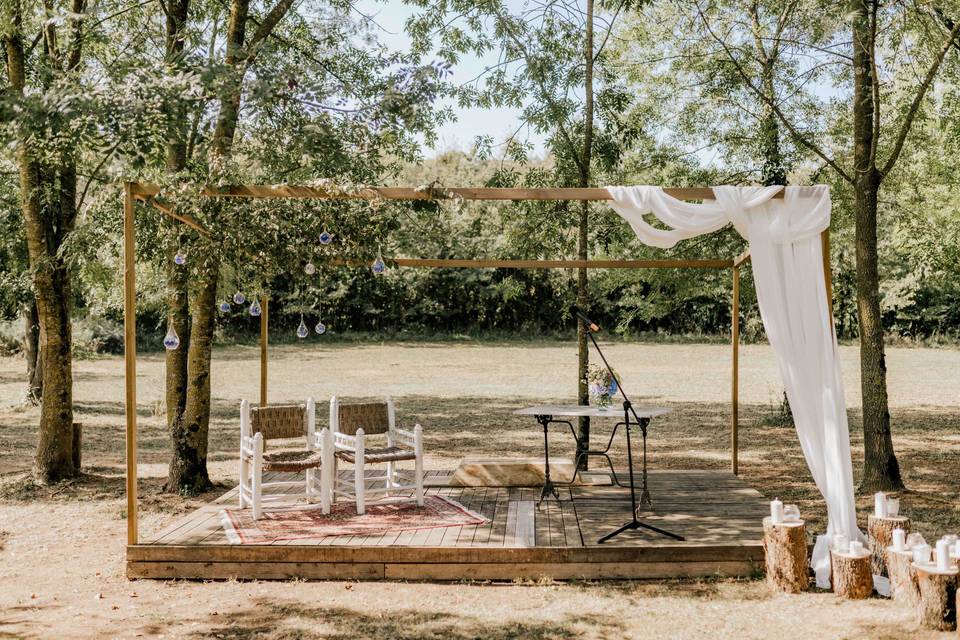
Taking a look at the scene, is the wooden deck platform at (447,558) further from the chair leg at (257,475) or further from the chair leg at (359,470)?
the chair leg at (359,470)

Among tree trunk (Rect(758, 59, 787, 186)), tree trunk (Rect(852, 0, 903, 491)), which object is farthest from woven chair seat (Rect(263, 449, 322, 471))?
tree trunk (Rect(758, 59, 787, 186))

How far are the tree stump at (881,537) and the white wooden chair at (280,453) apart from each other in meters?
3.51

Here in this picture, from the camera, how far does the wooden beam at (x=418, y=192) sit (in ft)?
16.9

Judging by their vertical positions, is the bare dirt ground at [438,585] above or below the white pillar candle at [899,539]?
below

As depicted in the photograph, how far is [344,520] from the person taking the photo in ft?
19.6

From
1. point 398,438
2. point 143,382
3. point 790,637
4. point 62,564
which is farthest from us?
point 143,382

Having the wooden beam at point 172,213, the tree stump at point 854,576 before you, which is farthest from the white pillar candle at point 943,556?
the wooden beam at point 172,213

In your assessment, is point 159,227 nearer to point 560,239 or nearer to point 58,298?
point 58,298

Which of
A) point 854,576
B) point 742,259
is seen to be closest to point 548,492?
point 854,576

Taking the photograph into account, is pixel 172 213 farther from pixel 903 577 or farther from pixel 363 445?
pixel 903 577

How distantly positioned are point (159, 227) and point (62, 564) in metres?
3.12

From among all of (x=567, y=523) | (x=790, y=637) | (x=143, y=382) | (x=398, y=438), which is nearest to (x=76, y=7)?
(x=398, y=438)

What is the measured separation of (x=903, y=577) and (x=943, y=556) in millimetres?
316

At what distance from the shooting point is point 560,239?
31.0 ft
